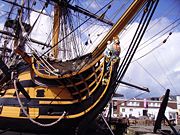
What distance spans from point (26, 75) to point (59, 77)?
2.46 metres


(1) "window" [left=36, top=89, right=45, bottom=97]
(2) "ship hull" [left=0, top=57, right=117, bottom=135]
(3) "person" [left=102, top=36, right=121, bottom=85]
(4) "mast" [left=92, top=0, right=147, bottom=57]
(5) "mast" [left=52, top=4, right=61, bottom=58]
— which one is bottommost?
(2) "ship hull" [left=0, top=57, right=117, bottom=135]

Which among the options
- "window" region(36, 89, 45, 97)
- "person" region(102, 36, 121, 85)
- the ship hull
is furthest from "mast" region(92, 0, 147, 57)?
"window" region(36, 89, 45, 97)

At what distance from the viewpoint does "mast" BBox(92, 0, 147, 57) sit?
37.2 feet

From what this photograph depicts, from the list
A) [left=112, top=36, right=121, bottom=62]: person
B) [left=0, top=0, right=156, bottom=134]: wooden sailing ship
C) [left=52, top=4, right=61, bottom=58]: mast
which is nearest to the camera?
[left=112, top=36, right=121, bottom=62]: person

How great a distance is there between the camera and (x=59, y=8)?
23031 millimetres

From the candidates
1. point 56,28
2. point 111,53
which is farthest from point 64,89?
point 56,28

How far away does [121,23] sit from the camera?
38.5ft

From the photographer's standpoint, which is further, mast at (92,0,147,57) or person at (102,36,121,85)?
mast at (92,0,147,57)

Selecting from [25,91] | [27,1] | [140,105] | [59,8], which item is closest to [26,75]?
[25,91]

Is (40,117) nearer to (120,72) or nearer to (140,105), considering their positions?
(120,72)

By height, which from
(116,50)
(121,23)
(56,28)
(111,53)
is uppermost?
(56,28)

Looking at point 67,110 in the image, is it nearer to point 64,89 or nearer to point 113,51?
point 64,89

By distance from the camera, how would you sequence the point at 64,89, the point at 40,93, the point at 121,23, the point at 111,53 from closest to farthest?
the point at 111,53
the point at 121,23
the point at 64,89
the point at 40,93

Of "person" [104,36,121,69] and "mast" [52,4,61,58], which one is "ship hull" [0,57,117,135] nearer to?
"person" [104,36,121,69]
